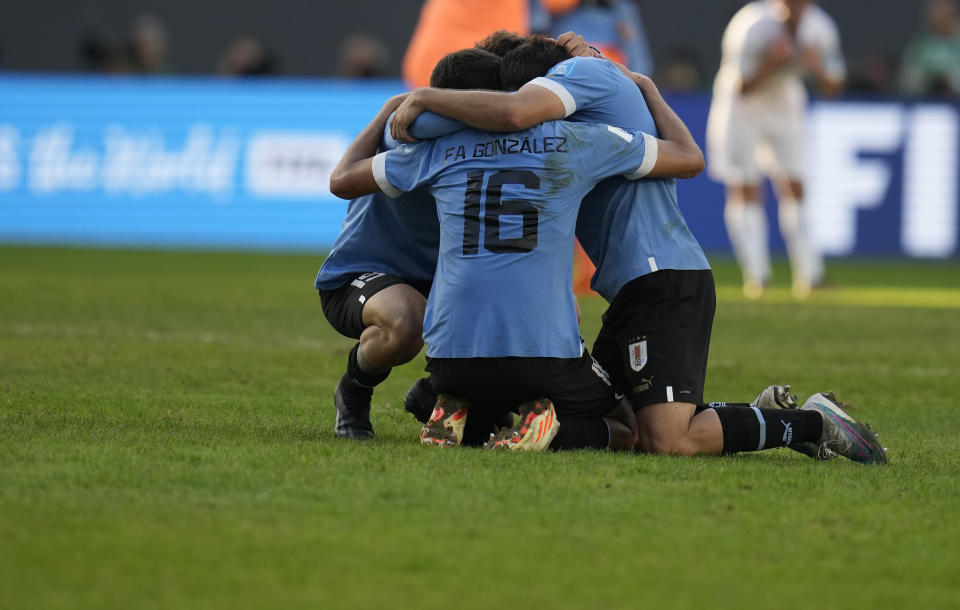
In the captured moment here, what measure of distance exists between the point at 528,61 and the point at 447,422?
1.15 metres

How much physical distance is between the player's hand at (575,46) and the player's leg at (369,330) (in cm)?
92

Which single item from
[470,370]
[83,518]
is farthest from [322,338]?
[83,518]

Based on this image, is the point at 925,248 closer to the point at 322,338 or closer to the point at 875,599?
the point at 322,338

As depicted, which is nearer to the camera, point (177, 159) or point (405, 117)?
point (405, 117)

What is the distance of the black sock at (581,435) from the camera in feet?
14.1

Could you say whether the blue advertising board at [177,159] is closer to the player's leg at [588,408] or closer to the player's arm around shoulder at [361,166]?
the player's arm around shoulder at [361,166]

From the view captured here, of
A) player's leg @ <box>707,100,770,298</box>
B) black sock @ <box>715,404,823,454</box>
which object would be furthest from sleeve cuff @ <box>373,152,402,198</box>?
player's leg @ <box>707,100,770,298</box>

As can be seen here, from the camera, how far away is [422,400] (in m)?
4.60

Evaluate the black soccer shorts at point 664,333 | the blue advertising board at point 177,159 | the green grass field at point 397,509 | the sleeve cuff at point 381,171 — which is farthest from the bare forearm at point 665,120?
the blue advertising board at point 177,159

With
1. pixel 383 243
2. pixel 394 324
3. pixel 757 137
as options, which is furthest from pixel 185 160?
pixel 394 324

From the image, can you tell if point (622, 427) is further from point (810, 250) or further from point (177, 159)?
point (177, 159)

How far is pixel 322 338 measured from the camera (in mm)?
7883

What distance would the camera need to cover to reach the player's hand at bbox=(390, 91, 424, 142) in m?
4.21

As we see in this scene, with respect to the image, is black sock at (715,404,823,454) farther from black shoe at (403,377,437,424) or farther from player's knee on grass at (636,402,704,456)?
black shoe at (403,377,437,424)
